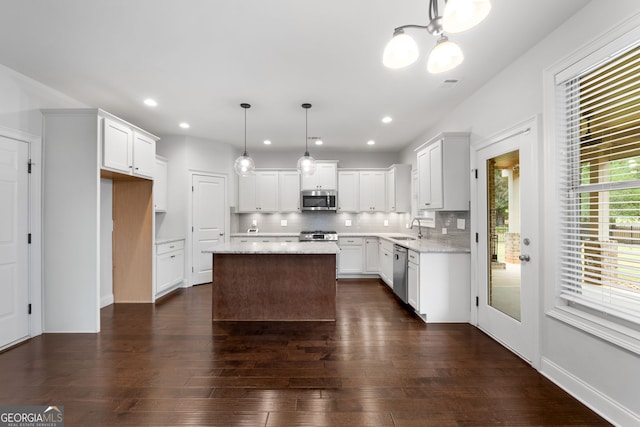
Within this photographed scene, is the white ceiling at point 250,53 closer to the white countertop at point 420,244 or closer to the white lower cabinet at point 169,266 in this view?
the white countertop at point 420,244

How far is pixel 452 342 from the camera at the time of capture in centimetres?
317

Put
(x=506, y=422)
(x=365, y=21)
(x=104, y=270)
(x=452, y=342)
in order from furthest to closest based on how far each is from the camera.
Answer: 1. (x=104, y=270)
2. (x=452, y=342)
3. (x=365, y=21)
4. (x=506, y=422)

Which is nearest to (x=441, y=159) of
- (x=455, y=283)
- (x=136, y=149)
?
(x=455, y=283)

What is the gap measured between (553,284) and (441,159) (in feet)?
6.17

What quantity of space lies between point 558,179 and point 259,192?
5.14m

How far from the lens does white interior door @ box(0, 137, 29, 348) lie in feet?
9.86

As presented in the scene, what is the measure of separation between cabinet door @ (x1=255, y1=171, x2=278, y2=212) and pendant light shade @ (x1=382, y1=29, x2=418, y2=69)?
16.8 ft

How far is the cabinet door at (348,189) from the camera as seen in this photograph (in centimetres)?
653

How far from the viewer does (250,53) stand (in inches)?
109

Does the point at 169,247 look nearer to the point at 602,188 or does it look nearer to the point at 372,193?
the point at 372,193

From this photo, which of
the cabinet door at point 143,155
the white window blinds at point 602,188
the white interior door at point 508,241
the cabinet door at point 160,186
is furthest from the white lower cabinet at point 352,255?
the white window blinds at point 602,188

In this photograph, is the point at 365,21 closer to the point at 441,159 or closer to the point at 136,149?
the point at 441,159

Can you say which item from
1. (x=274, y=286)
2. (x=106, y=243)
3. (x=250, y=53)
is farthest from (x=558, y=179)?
(x=106, y=243)

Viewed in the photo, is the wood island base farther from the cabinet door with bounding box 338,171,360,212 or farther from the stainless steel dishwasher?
the cabinet door with bounding box 338,171,360,212
